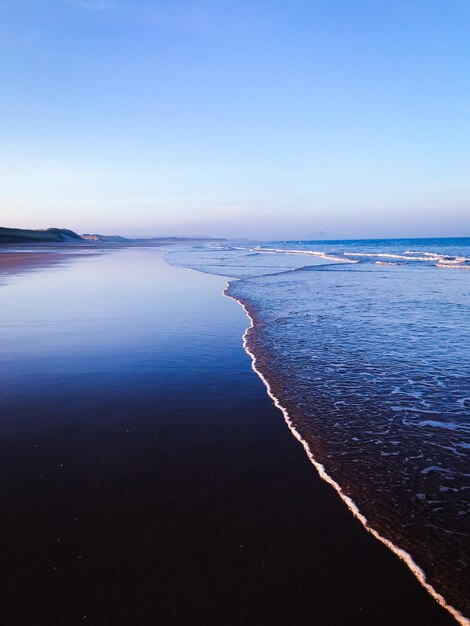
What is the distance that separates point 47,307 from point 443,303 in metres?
14.3

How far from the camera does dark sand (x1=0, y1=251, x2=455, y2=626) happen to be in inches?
105

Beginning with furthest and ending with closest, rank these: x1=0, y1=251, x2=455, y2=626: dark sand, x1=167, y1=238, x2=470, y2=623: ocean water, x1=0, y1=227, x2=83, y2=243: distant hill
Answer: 1. x1=0, y1=227, x2=83, y2=243: distant hill
2. x1=167, y1=238, x2=470, y2=623: ocean water
3. x1=0, y1=251, x2=455, y2=626: dark sand

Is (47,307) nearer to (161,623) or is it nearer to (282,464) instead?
(282,464)

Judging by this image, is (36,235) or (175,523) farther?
(36,235)

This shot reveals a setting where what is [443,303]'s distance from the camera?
15.3 meters

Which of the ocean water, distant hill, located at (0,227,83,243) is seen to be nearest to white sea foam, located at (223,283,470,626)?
the ocean water

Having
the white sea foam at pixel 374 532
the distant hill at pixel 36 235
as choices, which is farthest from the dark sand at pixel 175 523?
the distant hill at pixel 36 235

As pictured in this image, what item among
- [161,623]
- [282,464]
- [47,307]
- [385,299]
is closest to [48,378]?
[282,464]

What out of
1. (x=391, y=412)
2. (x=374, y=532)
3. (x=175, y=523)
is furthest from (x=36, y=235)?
(x=374, y=532)

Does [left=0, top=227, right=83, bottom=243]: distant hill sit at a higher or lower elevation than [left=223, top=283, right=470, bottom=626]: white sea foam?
higher

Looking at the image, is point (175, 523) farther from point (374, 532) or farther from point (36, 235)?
point (36, 235)

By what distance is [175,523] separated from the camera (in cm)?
344

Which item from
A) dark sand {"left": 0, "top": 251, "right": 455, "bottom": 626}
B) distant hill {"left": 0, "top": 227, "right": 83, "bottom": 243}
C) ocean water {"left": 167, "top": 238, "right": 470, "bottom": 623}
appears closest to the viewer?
dark sand {"left": 0, "top": 251, "right": 455, "bottom": 626}

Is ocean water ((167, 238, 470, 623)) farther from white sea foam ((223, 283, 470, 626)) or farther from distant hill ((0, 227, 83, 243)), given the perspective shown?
distant hill ((0, 227, 83, 243))
